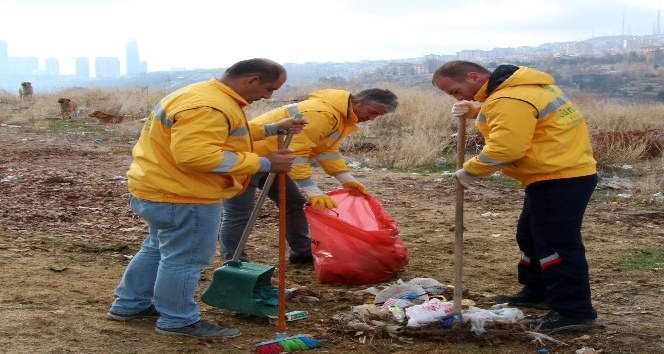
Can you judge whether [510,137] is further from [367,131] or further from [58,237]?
[367,131]

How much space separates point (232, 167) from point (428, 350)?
50.2 inches

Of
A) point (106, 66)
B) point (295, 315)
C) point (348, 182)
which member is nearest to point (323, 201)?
point (348, 182)

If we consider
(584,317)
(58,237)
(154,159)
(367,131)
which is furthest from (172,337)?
A: (367,131)

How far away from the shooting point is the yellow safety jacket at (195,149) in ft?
11.5

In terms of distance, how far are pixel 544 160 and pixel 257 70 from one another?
4.78 feet

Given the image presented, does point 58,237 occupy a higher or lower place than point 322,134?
lower

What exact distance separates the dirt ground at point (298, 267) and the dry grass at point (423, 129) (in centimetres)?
104

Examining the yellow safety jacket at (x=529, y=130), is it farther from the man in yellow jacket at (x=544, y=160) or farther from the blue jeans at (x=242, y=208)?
the blue jeans at (x=242, y=208)

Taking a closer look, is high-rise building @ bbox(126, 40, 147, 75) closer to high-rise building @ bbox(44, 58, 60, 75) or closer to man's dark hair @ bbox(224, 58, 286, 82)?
high-rise building @ bbox(44, 58, 60, 75)

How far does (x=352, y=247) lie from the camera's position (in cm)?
504

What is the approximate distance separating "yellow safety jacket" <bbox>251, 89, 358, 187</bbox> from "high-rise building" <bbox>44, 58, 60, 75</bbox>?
5267 inches

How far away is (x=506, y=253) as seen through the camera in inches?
238

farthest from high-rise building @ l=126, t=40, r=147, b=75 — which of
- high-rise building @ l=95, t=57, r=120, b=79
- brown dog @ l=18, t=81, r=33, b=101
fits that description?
brown dog @ l=18, t=81, r=33, b=101

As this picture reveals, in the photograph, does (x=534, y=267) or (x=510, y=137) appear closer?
(x=510, y=137)
